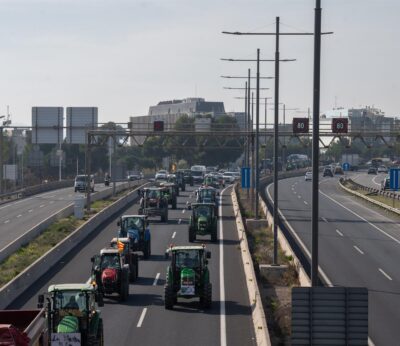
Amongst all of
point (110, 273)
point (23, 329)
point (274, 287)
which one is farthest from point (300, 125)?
point (23, 329)

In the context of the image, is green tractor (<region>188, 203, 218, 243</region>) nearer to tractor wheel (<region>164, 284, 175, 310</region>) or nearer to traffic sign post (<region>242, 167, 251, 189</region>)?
traffic sign post (<region>242, 167, 251, 189</region>)

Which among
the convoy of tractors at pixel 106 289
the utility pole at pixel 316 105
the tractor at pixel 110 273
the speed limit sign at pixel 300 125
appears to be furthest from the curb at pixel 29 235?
the utility pole at pixel 316 105

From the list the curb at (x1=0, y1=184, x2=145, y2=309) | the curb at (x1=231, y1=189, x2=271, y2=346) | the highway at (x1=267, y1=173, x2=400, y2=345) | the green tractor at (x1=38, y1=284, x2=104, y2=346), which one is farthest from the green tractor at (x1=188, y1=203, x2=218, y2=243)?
the green tractor at (x1=38, y1=284, x2=104, y2=346)

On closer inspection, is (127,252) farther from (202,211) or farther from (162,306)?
(202,211)

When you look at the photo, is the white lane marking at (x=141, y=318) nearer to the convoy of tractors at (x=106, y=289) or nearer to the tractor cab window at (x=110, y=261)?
the convoy of tractors at (x=106, y=289)

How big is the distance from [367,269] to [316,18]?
2415 centimetres

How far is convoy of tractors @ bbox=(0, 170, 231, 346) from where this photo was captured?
19406 mm

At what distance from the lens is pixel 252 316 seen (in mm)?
29531

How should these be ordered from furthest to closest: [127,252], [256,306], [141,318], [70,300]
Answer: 1. [127,252]
2. [141,318]
3. [256,306]
4. [70,300]

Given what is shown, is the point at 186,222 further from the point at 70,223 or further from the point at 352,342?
the point at 352,342

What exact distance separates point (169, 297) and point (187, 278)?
0.90 metres

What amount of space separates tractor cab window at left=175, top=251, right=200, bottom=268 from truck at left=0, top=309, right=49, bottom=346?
11636 millimetres

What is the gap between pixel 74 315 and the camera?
2234cm

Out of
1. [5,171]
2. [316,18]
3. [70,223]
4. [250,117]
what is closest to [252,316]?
[316,18]
